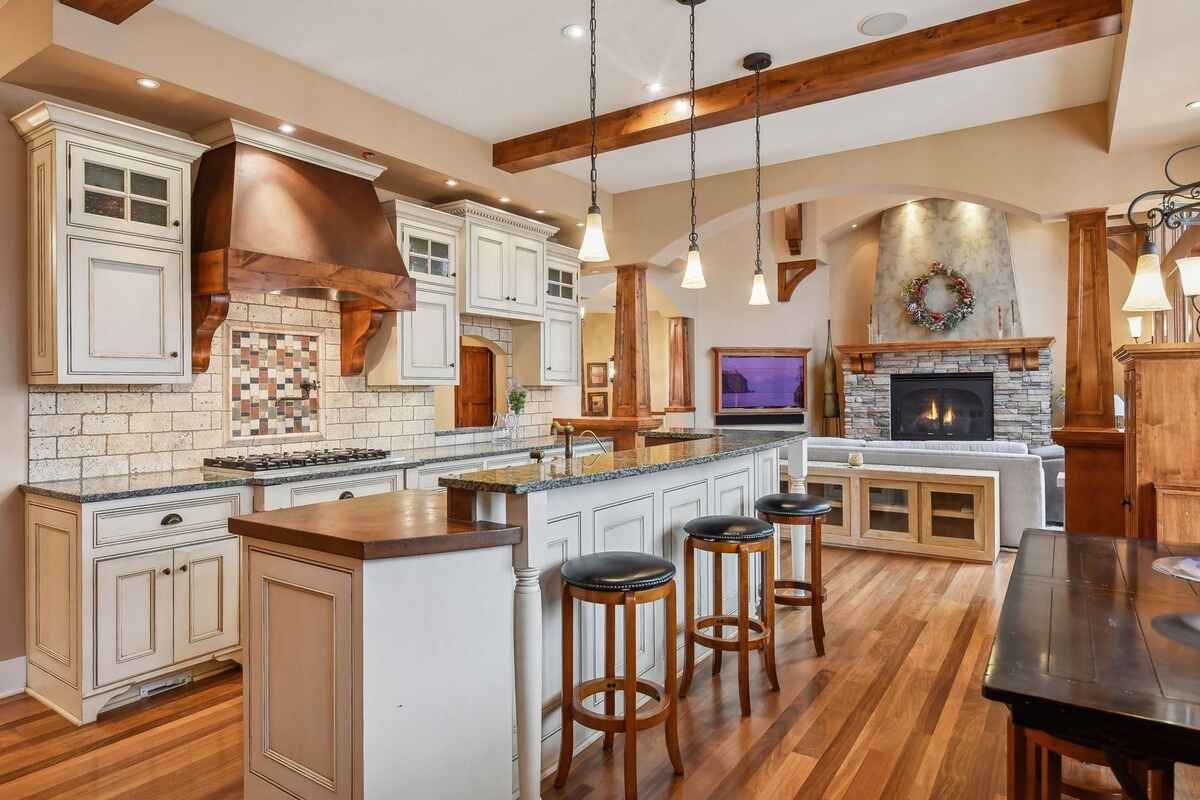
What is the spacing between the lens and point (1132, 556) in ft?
7.48

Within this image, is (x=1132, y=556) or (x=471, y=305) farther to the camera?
(x=471, y=305)

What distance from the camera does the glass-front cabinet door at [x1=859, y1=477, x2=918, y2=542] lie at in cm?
541

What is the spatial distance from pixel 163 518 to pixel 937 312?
9.45 m

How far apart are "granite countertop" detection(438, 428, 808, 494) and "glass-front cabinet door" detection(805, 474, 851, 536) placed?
175 cm

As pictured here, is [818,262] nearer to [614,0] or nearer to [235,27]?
[614,0]

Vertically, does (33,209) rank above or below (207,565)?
above

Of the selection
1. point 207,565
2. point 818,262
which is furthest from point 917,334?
point 207,565

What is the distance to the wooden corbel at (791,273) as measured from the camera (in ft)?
33.8

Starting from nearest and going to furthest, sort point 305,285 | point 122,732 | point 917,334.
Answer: point 122,732 < point 305,285 < point 917,334

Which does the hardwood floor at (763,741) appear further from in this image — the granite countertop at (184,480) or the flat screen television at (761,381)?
the flat screen television at (761,381)

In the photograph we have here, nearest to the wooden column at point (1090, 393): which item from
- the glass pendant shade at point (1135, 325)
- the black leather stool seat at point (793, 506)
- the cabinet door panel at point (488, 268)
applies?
the black leather stool seat at point (793, 506)

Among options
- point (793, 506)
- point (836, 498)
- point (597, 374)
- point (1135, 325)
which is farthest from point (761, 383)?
point (793, 506)

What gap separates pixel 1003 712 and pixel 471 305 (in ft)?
12.5

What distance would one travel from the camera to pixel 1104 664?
141cm
